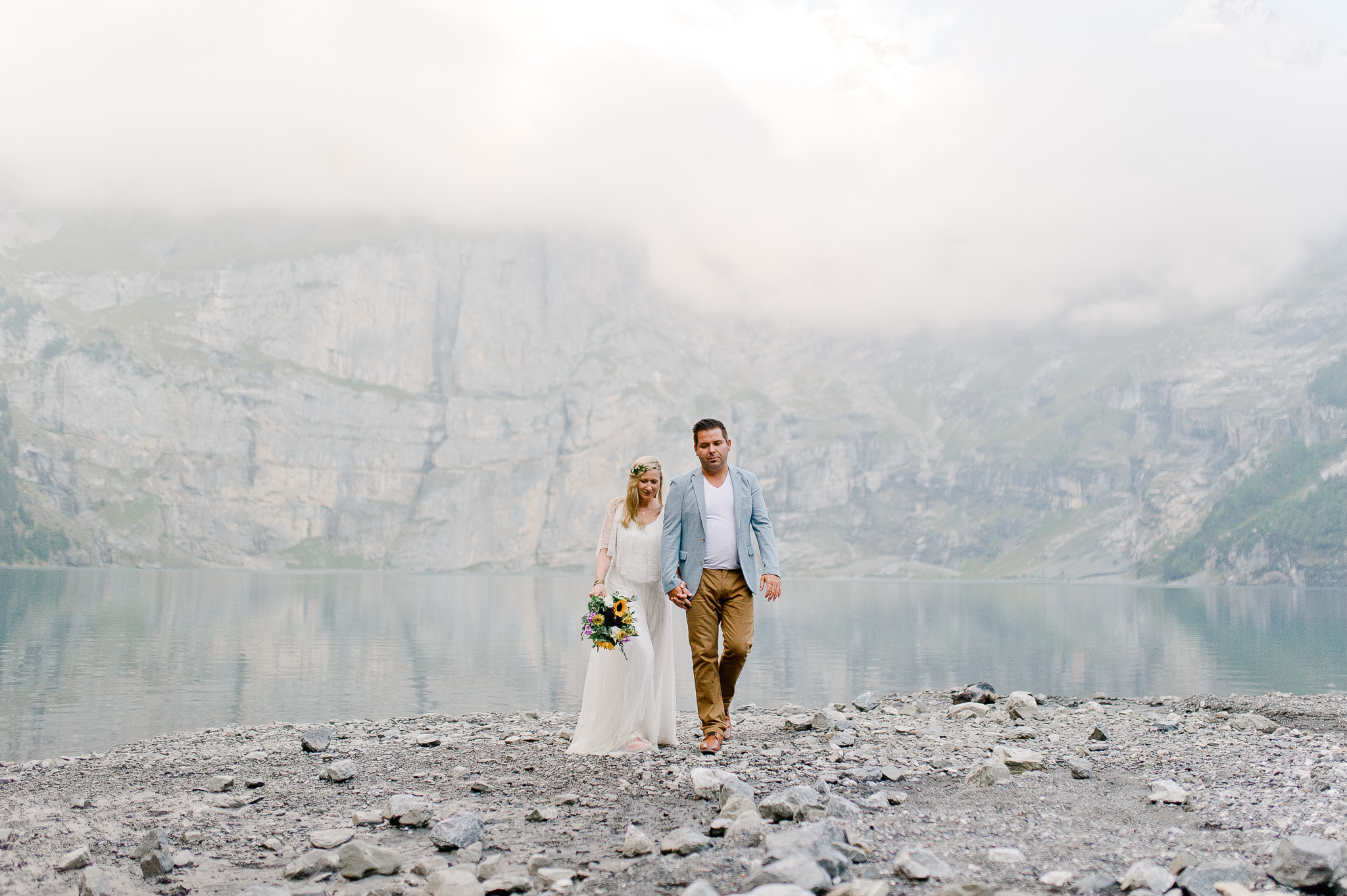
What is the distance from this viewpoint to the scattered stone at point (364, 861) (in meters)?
6.85

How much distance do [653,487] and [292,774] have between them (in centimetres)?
539

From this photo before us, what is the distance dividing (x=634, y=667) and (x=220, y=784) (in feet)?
15.2

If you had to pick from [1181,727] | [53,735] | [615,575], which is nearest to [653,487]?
[615,575]

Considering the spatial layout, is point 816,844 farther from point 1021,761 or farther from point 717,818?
point 1021,761

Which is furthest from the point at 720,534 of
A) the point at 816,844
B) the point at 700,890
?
the point at 700,890

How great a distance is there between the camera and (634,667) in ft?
36.1

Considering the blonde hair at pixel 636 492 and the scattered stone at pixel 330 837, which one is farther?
the blonde hair at pixel 636 492

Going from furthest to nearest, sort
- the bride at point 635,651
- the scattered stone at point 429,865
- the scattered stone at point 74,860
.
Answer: the bride at point 635,651
the scattered stone at point 74,860
the scattered stone at point 429,865

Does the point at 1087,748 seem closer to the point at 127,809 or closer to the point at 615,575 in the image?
the point at 615,575

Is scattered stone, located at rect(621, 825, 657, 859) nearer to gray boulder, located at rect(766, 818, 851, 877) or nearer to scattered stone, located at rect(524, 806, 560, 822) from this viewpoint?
gray boulder, located at rect(766, 818, 851, 877)

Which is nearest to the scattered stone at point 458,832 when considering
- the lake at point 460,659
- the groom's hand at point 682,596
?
the groom's hand at point 682,596

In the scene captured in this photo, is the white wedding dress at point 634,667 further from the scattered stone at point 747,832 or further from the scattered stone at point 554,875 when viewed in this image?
the scattered stone at point 554,875

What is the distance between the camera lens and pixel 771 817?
7789 millimetres

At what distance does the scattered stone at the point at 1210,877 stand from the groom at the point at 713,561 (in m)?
5.37
